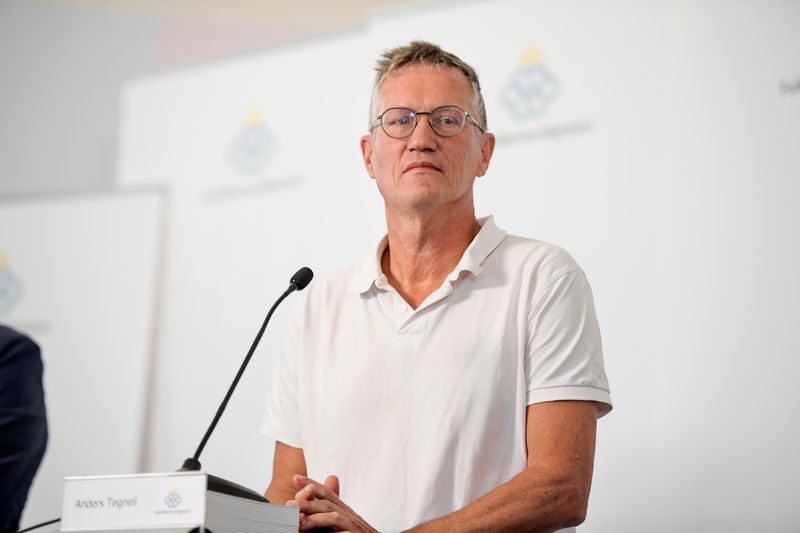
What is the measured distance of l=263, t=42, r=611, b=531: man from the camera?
59.9 inches

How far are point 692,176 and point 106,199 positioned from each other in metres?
2.24

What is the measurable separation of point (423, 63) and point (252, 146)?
1551 millimetres

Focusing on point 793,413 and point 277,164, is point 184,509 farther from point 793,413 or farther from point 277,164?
point 277,164

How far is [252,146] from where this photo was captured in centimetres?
332

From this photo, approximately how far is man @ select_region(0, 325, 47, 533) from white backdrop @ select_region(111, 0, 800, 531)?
88cm

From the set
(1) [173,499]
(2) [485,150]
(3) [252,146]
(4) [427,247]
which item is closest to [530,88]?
(2) [485,150]

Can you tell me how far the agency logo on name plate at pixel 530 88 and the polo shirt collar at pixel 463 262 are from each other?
851mm

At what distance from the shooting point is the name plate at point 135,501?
113cm

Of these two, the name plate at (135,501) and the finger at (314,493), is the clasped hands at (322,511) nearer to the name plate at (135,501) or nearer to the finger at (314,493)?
the finger at (314,493)

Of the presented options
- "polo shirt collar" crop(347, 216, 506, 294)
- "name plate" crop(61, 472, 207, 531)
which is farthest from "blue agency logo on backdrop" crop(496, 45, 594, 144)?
"name plate" crop(61, 472, 207, 531)

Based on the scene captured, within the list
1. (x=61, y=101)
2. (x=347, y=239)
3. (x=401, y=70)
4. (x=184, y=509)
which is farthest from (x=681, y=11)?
(x=61, y=101)

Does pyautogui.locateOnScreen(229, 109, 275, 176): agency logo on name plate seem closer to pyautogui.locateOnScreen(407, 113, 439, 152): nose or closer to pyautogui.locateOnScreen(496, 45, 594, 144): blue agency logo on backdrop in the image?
pyautogui.locateOnScreen(496, 45, 594, 144): blue agency logo on backdrop

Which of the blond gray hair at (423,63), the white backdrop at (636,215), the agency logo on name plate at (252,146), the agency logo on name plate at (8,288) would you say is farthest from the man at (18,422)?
the agency logo on name plate at (8,288)

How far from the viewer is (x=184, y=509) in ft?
3.69
